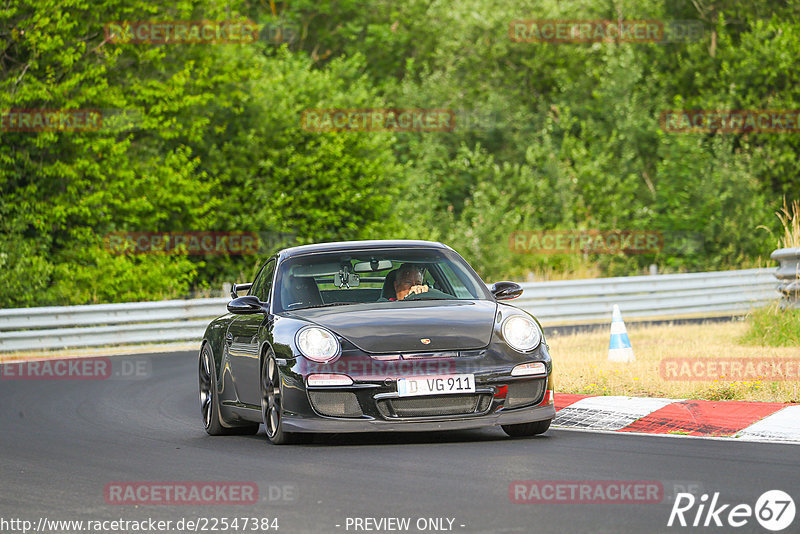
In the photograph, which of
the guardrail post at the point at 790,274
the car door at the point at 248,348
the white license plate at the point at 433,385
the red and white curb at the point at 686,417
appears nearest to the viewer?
the white license plate at the point at 433,385

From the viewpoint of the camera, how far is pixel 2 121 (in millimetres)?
27891

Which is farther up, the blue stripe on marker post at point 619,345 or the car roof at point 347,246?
the car roof at point 347,246

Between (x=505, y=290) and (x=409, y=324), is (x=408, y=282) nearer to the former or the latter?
(x=505, y=290)

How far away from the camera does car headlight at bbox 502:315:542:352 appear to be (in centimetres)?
892

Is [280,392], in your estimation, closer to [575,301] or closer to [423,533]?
[423,533]

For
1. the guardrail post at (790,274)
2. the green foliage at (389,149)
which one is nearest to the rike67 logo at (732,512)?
the guardrail post at (790,274)

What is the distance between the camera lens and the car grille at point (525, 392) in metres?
8.77

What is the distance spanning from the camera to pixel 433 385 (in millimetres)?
Answer: 8578

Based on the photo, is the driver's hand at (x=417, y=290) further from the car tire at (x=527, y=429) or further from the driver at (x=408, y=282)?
the car tire at (x=527, y=429)

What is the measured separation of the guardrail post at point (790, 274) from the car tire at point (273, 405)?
8.16 meters

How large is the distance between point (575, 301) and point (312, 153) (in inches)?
402

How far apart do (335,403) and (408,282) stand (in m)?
1.74

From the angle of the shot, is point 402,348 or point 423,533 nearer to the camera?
point 423,533

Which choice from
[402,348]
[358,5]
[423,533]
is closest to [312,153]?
[358,5]
